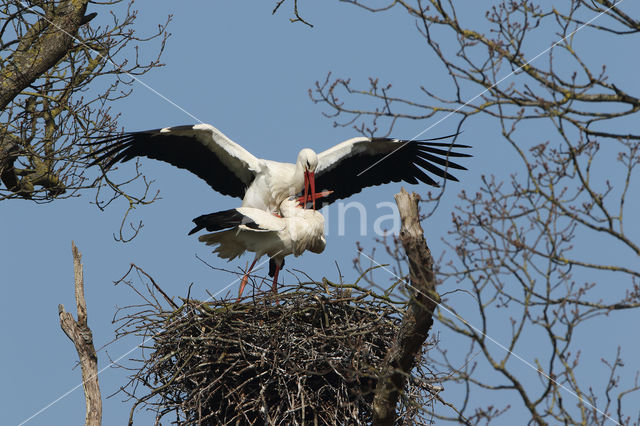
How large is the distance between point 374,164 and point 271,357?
10.2 feet

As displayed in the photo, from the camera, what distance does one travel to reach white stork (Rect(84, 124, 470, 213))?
8547mm

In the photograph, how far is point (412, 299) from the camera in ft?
16.8

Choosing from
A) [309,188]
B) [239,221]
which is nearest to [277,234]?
[239,221]

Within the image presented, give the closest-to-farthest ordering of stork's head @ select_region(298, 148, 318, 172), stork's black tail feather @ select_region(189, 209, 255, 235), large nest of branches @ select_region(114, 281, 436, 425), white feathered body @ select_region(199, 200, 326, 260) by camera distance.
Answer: large nest of branches @ select_region(114, 281, 436, 425), stork's black tail feather @ select_region(189, 209, 255, 235), white feathered body @ select_region(199, 200, 326, 260), stork's head @ select_region(298, 148, 318, 172)

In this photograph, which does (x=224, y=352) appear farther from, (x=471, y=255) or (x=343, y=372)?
(x=471, y=255)

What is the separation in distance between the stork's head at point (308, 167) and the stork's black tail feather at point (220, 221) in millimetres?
795

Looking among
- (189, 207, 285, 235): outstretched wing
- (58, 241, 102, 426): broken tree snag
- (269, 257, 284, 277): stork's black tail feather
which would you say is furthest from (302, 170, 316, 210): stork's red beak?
(58, 241, 102, 426): broken tree snag

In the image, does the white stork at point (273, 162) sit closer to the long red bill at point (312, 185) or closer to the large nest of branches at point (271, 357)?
the long red bill at point (312, 185)

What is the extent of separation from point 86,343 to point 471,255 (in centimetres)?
384

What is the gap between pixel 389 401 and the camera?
571 centimetres

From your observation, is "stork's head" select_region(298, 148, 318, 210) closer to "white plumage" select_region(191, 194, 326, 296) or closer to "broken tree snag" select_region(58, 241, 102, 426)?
"white plumage" select_region(191, 194, 326, 296)

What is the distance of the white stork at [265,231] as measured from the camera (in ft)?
26.0

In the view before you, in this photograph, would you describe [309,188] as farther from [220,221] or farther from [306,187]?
[220,221]

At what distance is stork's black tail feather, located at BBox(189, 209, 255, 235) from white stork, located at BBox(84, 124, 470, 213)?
593mm
